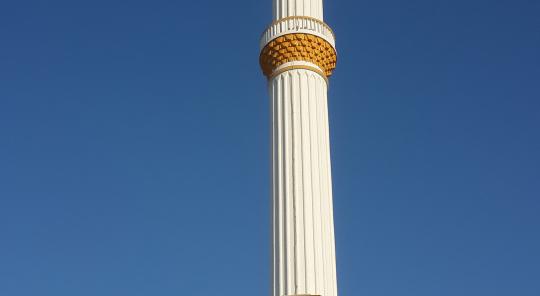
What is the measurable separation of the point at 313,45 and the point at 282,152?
2.83m

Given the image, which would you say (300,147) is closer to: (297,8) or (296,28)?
(296,28)

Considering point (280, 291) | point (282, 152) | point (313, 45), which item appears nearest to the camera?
point (280, 291)

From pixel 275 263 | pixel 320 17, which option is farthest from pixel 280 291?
pixel 320 17

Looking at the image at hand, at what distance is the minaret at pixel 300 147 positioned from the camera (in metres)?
16.2

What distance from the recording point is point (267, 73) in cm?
1922

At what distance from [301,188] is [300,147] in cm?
100

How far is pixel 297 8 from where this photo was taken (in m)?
19.5

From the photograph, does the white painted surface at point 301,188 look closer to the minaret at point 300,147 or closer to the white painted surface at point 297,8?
the minaret at point 300,147

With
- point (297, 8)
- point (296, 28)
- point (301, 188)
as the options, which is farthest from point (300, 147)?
point (297, 8)

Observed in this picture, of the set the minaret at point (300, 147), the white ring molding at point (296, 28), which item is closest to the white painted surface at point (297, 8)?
the minaret at point (300, 147)

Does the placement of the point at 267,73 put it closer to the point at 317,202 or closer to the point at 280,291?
the point at 317,202

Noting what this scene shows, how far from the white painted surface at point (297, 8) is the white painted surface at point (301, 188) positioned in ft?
5.76

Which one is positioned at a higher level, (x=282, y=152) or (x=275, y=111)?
(x=275, y=111)

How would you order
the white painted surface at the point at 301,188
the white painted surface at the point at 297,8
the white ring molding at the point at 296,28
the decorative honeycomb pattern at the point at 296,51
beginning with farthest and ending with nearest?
the white painted surface at the point at 297,8
the white ring molding at the point at 296,28
the decorative honeycomb pattern at the point at 296,51
the white painted surface at the point at 301,188
